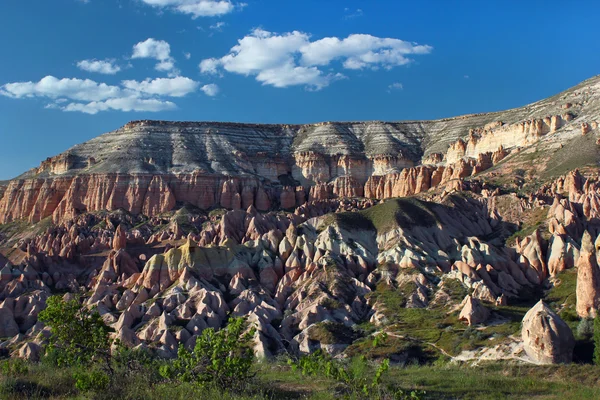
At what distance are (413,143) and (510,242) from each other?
299 feet

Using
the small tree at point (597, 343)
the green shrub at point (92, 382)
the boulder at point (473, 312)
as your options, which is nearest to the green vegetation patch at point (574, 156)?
the boulder at point (473, 312)

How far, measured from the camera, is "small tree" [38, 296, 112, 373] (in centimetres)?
2056

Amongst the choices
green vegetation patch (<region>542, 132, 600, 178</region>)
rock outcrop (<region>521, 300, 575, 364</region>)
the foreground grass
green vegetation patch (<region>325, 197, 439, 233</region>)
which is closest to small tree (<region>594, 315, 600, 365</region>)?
rock outcrop (<region>521, 300, 575, 364</region>)

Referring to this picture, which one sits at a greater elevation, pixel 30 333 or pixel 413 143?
pixel 413 143

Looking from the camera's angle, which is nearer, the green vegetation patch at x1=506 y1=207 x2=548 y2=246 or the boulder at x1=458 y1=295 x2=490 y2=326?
the boulder at x1=458 y1=295 x2=490 y2=326

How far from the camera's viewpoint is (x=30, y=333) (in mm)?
57281

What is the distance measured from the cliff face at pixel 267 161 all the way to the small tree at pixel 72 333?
332 ft

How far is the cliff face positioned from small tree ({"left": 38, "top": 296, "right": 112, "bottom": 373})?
10133cm

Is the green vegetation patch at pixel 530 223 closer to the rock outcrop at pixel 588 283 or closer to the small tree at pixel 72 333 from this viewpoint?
the rock outcrop at pixel 588 283

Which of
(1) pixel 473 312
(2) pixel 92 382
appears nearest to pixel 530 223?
(1) pixel 473 312

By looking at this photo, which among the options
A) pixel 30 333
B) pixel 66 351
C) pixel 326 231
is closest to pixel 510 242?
pixel 326 231

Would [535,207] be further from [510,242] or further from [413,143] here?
[413,143]

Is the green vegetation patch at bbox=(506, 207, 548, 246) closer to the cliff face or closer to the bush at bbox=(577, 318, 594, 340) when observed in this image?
the bush at bbox=(577, 318, 594, 340)

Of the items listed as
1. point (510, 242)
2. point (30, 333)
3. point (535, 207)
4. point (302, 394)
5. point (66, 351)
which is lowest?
point (30, 333)
